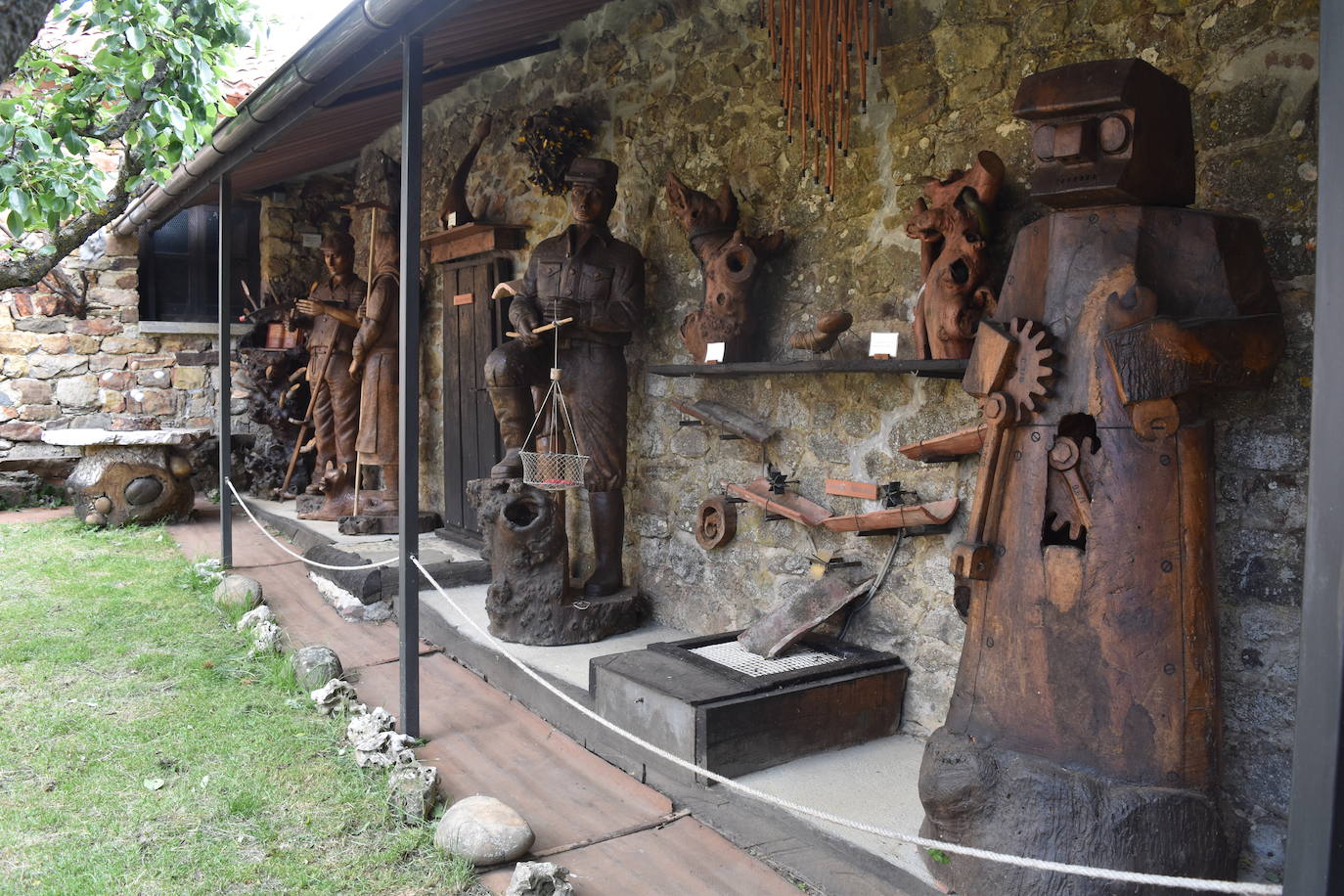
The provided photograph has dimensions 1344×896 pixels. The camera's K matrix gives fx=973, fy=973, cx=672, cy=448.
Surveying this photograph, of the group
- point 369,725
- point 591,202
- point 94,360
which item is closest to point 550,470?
point 591,202

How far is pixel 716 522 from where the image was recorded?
4305 millimetres

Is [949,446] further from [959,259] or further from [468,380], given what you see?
[468,380]

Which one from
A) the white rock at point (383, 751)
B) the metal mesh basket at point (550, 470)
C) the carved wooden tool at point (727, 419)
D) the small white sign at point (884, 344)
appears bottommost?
the white rock at point (383, 751)

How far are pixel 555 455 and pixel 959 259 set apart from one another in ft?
6.80

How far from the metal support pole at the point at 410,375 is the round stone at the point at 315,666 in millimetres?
753

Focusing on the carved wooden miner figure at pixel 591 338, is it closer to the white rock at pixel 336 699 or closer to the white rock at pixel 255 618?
the white rock at pixel 336 699

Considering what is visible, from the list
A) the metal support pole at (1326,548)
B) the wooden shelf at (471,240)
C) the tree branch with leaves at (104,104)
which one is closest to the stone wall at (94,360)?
the wooden shelf at (471,240)

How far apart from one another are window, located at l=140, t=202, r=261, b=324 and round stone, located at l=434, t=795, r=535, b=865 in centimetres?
838

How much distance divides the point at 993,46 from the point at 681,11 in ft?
6.24

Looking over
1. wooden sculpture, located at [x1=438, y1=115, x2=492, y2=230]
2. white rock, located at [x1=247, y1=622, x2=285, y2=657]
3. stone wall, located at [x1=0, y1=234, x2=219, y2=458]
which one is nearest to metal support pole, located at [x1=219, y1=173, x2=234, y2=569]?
wooden sculpture, located at [x1=438, y1=115, x2=492, y2=230]

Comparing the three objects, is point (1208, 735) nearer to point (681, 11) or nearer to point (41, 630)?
point (681, 11)

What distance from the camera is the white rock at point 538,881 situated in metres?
2.45

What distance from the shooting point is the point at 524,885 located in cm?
245

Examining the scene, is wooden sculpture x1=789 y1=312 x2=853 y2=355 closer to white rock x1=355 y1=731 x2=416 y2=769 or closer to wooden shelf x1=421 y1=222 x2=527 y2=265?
white rock x1=355 y1=731 x2=416 y2=769
